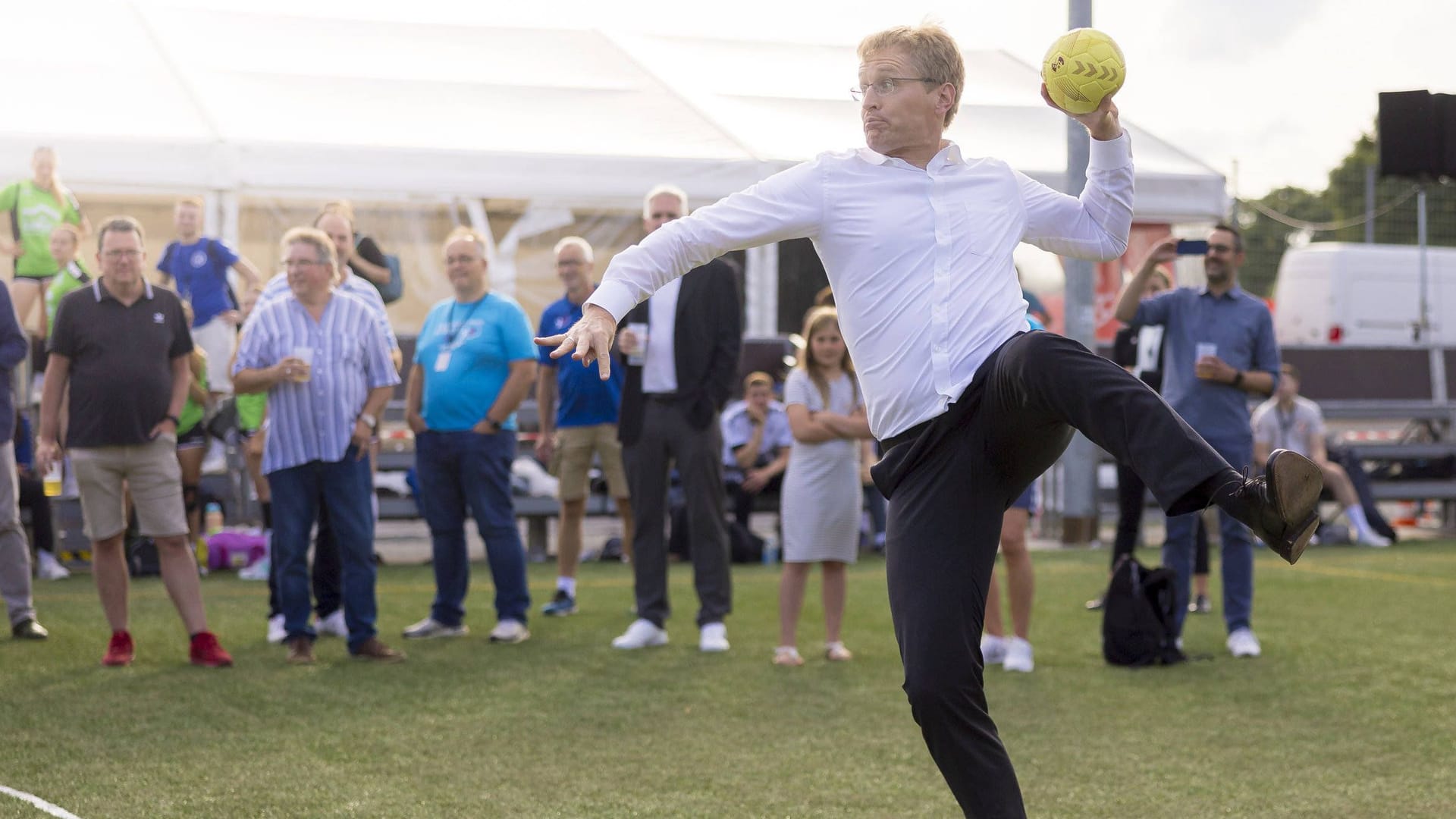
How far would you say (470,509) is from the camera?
8.38 m

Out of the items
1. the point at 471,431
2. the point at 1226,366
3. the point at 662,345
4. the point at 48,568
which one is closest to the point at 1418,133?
the point at 1226,366

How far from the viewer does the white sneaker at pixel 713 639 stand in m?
7.93

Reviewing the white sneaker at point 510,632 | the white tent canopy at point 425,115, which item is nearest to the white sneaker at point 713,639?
the white sneaker at point 510,632

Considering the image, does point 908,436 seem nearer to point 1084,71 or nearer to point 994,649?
point 1084,71

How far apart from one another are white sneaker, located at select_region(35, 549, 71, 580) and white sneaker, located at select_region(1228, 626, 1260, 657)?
7760 mm

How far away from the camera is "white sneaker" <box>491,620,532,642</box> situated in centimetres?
820

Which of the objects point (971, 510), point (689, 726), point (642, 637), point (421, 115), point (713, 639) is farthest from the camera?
point (421, 115)

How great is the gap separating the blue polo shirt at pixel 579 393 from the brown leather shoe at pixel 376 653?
7.91 ft

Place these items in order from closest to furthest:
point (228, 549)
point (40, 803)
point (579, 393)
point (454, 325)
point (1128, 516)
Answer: point (40, 803)
point (454, 325)
point (1128, 516)
point (579, 393)
point (228, 549)

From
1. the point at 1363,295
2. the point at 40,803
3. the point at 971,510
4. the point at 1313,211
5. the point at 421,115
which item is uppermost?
the point at 1313,211

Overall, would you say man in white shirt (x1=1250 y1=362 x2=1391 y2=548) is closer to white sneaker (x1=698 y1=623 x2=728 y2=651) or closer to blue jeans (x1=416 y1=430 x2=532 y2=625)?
white sneaker (x1=698 y1=623 x2=728 y2=651)

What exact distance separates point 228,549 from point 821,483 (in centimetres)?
603

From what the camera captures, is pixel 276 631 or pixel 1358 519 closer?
pixel 276 631

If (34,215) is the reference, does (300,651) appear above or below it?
below
